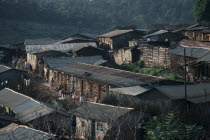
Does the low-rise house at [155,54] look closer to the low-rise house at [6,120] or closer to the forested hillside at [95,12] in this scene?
the low-rise house at [6,120]

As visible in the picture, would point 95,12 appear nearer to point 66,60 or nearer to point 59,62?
point 66,60

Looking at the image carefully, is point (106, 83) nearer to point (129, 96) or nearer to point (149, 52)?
point (129, 96)

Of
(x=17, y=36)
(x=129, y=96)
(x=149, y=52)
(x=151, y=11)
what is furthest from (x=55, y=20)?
(x=129, y=96)

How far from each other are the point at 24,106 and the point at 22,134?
234 inches

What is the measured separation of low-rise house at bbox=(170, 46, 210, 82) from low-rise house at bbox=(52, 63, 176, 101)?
3.41 meters

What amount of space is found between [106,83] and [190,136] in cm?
963

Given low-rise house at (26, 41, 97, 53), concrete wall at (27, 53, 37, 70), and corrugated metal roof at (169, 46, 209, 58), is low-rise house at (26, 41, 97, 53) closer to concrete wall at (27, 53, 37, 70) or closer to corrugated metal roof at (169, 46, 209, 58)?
concrete wall at (27, 53, 37, 70)

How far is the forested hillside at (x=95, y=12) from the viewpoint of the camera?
231ft

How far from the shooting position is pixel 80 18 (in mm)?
74625

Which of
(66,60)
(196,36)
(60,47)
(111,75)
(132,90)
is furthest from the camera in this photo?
(60,47)

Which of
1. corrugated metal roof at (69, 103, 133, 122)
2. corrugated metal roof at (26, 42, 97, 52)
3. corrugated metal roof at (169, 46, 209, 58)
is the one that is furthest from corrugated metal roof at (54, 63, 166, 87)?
corrugated metal roof at (26, 42, 97, 52)

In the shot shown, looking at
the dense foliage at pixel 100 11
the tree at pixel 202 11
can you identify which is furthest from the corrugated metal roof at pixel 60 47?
the dense foliage at pixel 100 11

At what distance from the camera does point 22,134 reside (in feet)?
49.4

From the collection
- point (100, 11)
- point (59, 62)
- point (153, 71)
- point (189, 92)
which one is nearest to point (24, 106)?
point (189, 92)
